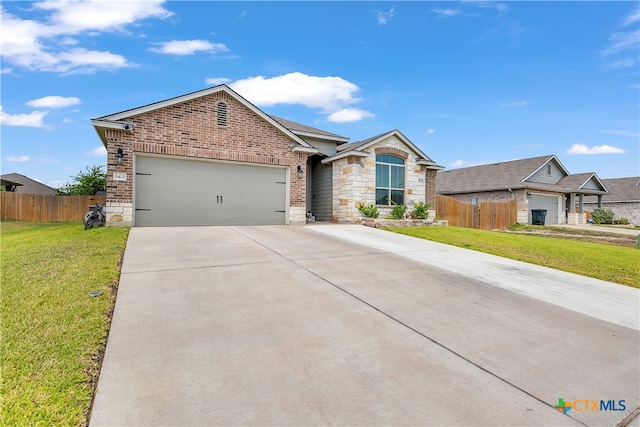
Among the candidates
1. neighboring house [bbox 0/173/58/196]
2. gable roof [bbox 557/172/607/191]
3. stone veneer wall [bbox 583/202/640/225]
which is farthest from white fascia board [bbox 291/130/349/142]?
stone veneer wall [bbox 583/202/640/225]

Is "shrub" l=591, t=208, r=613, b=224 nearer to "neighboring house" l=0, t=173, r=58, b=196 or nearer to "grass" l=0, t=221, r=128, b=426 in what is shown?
"grass" l=0, t=221, r=128, b=426

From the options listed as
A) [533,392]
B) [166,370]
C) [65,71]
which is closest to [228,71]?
[65,71]

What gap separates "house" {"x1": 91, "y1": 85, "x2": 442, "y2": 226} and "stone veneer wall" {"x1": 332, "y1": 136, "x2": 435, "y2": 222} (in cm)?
5

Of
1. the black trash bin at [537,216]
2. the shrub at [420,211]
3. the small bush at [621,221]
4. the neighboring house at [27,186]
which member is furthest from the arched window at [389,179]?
the neighboring house at [27,186]

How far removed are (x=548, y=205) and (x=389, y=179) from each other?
17066 millimetres

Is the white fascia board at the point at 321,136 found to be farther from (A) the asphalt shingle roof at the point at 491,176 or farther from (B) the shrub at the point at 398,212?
(A) the asphalt shingle roof at the point at 491,176

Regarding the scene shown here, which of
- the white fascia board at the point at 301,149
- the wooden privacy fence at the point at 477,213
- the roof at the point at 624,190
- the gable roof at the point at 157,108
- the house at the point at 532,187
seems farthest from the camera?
the roof at the point at 624,190

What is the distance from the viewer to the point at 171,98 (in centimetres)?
1032

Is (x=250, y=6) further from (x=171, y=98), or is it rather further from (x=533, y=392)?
(x=533, y=392)

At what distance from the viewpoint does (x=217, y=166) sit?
1133 cm

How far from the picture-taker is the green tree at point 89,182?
22406mm

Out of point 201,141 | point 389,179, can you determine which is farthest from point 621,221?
point 201,141

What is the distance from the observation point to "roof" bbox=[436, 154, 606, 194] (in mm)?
22422

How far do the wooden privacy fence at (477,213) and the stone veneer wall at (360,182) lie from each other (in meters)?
4.15
